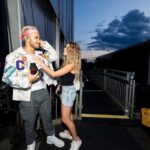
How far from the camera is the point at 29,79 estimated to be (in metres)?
2.23

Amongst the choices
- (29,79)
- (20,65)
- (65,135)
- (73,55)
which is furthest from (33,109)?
(65,135)

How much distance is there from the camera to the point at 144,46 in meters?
8.59

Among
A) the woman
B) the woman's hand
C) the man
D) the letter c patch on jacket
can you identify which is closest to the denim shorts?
the woman

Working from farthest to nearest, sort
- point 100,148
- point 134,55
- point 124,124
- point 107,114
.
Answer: point 134,55, point 107,114, point 124,124, point 100,148

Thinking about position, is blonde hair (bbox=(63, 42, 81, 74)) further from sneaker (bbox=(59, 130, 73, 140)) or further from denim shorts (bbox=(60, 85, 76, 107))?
sneaker (bbox=(59, 130, 73, 140))

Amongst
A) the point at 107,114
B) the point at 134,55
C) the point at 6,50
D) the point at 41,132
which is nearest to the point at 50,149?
the point at 41,132

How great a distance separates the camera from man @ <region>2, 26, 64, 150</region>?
2.20 metres

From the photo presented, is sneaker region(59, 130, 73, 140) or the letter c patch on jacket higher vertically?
the letter c patch on jacket

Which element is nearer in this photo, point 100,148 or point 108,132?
point 100,148

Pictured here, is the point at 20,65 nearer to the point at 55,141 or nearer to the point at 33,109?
the point at 33,109

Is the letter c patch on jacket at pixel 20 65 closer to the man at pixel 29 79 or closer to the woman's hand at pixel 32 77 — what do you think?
the man at pixel 29 79

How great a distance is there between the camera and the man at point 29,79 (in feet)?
7.21

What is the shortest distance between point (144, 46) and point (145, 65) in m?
0.90

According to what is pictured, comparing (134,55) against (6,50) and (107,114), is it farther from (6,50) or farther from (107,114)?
(6,50)
